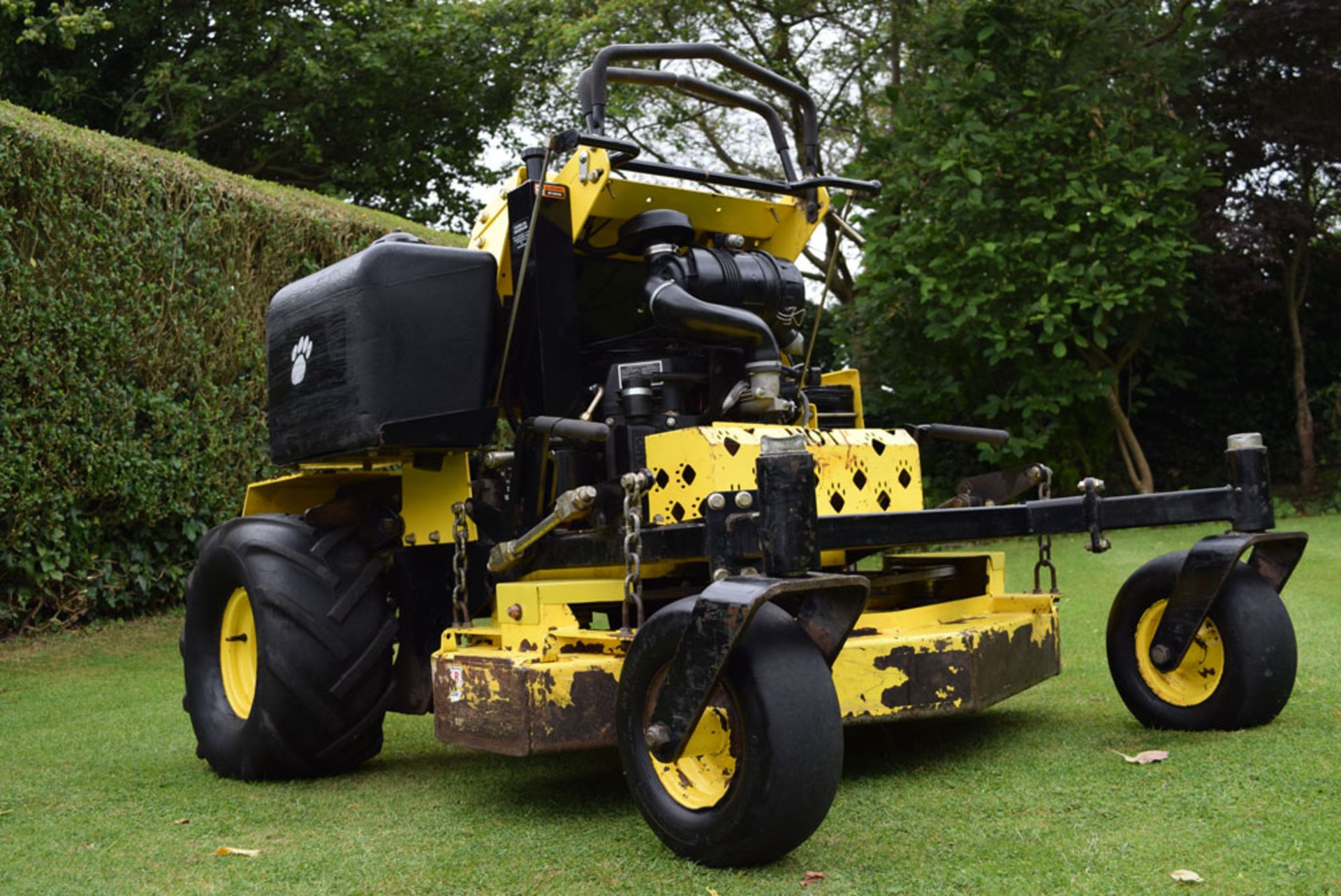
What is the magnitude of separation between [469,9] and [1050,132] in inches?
341

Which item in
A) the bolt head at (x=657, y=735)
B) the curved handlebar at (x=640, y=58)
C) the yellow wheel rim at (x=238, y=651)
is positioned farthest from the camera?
the yellow wheel rim at (x=238, y=651)

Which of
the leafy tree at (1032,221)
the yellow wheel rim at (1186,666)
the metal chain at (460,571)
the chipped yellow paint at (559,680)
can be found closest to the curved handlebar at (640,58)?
the metal chain at (460,571)

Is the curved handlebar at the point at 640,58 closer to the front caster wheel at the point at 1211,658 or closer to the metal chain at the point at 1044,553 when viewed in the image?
the metal chain at the point at 1044,553

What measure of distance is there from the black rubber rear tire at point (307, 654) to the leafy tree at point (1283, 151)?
11.4m

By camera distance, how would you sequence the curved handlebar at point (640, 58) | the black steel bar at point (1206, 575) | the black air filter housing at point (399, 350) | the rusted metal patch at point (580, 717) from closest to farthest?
the rusted metal patch at point (580, 717)
the black steel bar at point (1206, 575)
the black air filter housing at point (399, 350)
the curved handlebar at point (640, 58)

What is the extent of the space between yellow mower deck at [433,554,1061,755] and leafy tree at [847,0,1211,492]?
26.8 ft

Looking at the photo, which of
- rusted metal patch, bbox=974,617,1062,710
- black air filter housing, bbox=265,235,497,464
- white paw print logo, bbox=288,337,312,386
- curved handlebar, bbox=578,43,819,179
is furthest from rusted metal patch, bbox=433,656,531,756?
curved handlebar, bbox=578,43,819,179

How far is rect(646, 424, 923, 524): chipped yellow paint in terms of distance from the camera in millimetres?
3781

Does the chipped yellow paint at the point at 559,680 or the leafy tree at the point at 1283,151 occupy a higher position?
the leafy tree at the point at 1283,151

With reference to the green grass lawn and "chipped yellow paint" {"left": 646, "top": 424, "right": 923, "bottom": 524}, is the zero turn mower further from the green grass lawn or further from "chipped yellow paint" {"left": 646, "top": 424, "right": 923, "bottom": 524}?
the green grass lawn

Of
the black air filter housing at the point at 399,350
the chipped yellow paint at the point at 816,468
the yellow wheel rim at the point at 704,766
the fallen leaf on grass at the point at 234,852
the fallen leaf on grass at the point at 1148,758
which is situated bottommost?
the fallen leaf on grass at the point at 234,852

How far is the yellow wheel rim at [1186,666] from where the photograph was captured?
4375mm

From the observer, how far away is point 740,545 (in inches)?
131

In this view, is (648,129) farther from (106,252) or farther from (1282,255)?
(106,252)
